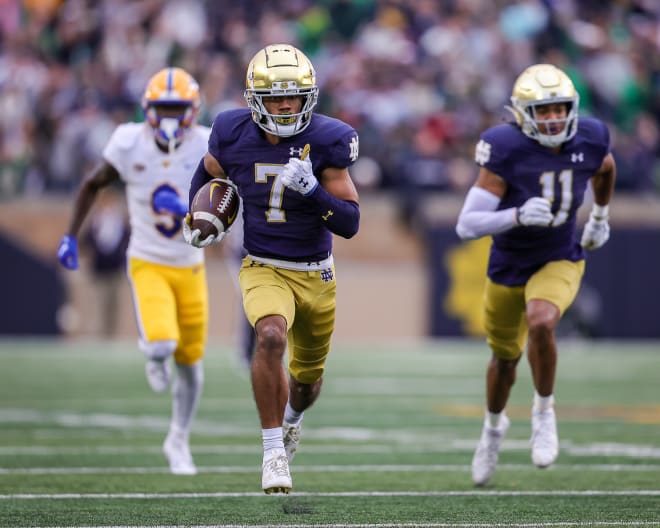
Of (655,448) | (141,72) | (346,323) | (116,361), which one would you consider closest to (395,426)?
(655,448)

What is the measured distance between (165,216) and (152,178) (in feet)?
0.69

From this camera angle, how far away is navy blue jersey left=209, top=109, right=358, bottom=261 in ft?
17.7

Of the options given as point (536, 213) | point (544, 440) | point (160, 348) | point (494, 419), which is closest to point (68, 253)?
point (160, 348)

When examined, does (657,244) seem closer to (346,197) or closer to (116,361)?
(116,361)

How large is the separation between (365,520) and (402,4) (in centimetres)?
1309

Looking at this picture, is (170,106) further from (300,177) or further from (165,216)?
(300,177)

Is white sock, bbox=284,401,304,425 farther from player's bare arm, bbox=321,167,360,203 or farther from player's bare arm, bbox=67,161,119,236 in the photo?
player's bare arm, bbox=67,161,119,236

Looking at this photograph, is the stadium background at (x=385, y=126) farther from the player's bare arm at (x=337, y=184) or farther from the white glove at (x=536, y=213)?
the player's bare arm at (x=337, y=184)

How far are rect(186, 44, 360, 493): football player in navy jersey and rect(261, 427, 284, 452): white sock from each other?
0.48ft

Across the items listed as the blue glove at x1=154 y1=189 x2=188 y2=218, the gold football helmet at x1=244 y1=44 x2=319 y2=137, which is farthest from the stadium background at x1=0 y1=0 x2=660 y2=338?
the gold football helmet at x1=244 y1=44 x2=319 y2=137

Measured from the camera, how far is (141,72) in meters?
15.9

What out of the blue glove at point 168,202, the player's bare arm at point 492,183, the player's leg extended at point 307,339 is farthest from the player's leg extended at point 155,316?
the player's bare arm at point 492,183

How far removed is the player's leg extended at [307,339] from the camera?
550 centimetres

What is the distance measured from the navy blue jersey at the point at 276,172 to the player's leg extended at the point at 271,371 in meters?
0.22
